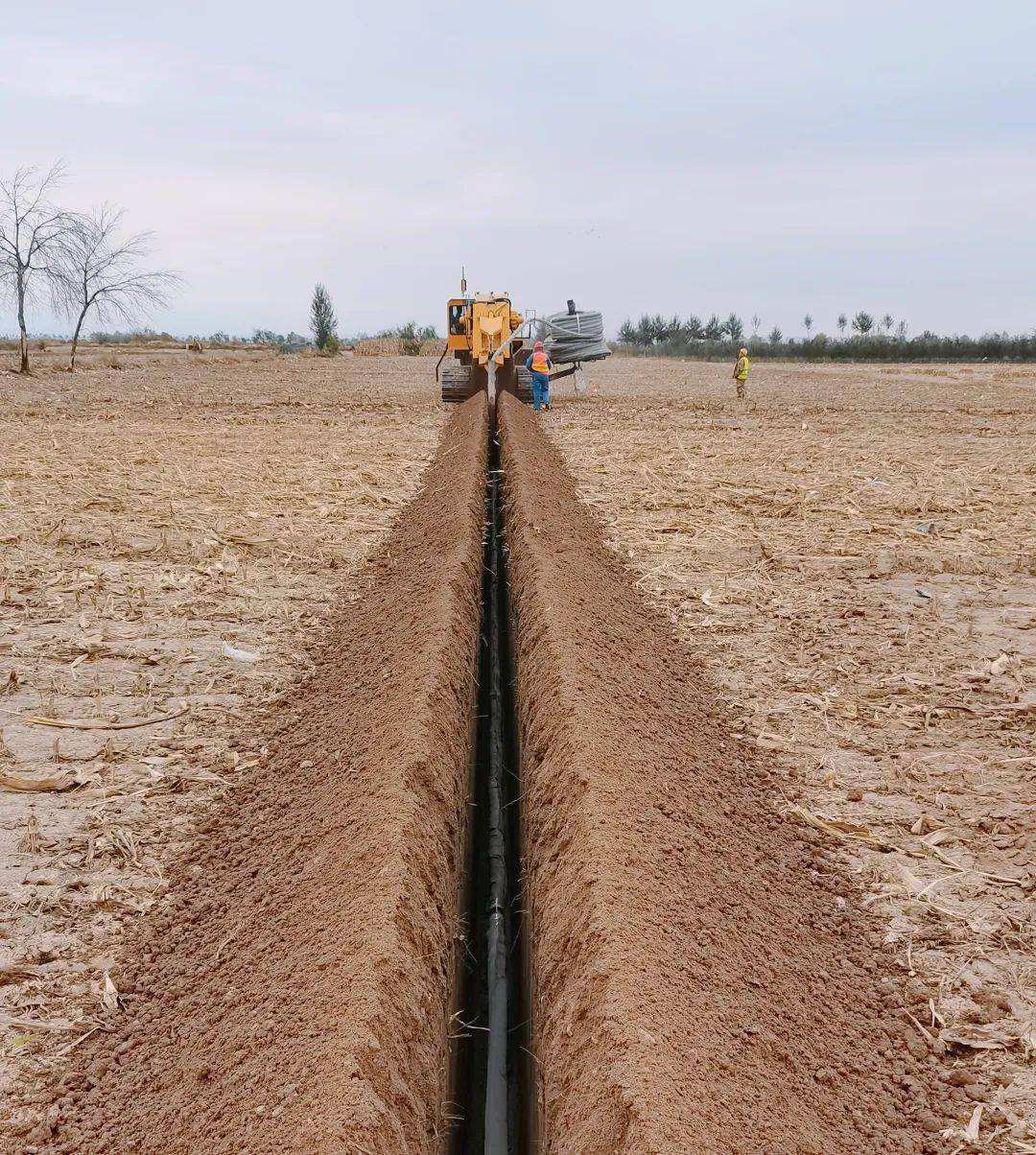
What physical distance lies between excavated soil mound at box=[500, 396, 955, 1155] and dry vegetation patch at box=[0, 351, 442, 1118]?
1.47 m

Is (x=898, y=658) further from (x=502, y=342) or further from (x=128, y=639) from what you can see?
(x=502, y=342)

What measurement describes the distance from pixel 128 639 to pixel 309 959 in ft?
12.5

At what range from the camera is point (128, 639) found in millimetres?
6445

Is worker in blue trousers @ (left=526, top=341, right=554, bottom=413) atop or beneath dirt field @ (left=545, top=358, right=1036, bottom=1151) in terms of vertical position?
atop

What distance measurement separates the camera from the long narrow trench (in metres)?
3.80

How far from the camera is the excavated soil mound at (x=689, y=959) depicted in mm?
2664

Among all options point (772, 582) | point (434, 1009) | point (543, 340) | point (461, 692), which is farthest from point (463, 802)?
point (543, 340)

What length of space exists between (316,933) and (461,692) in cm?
268

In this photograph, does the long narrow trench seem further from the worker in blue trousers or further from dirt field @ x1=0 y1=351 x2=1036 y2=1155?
the worker in blue trousers

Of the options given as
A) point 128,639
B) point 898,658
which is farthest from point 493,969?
point 128,639

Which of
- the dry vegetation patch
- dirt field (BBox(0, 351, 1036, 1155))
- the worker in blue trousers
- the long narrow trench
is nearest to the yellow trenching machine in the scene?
the worker in blue trousers

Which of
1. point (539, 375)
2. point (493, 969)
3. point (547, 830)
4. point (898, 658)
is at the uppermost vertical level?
point (539, 375)

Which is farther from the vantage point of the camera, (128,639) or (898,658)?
(128,639)

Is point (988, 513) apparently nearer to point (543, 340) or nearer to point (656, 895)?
point (656, 895)
